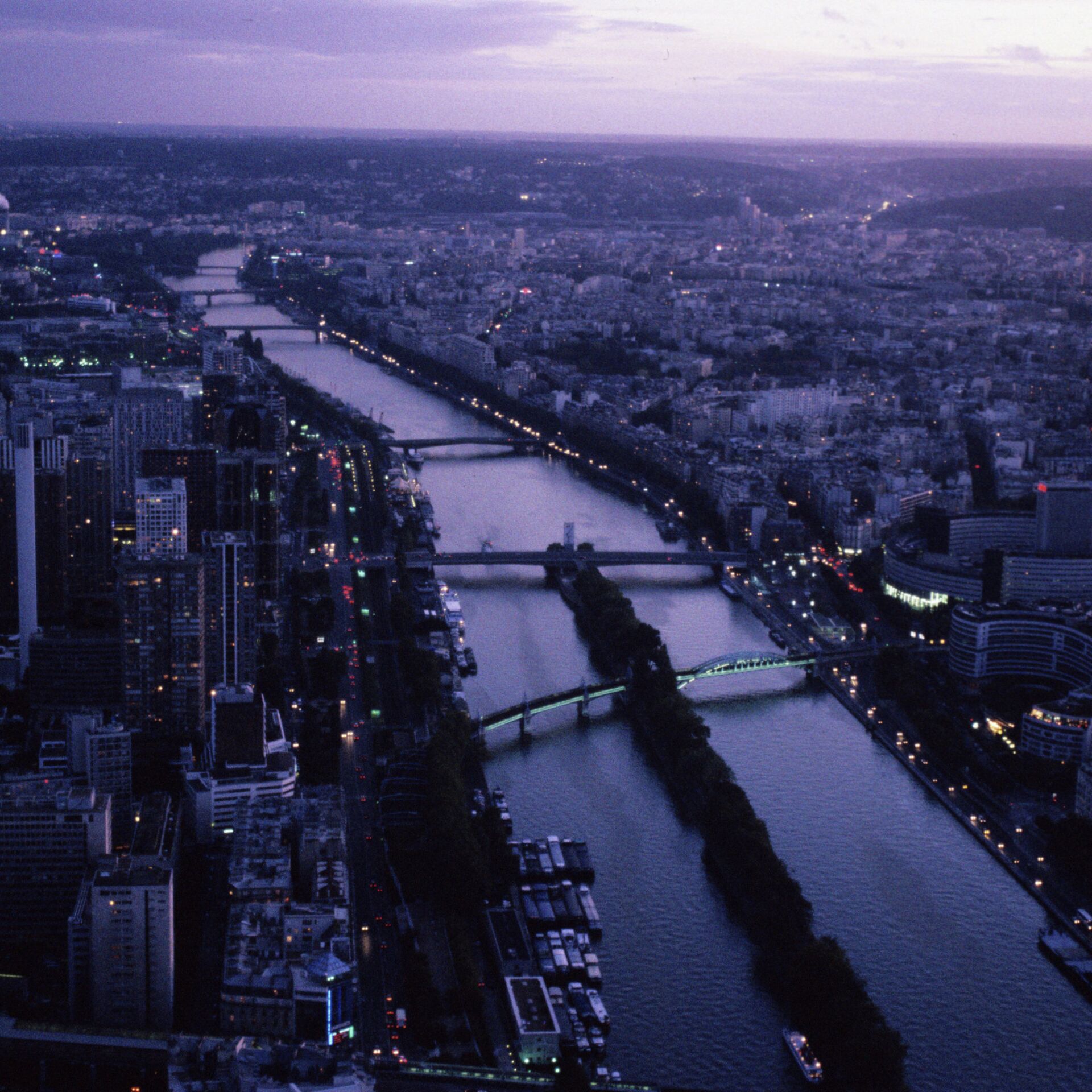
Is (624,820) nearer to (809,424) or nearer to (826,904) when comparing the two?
(826,904)

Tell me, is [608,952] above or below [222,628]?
below

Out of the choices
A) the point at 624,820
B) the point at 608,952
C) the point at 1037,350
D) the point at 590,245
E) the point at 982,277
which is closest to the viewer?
the point at 608,952

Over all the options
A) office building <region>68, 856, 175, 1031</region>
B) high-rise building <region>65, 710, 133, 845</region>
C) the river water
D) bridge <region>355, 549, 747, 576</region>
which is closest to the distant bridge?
bridge <region>355, 549, 747, 576</region>

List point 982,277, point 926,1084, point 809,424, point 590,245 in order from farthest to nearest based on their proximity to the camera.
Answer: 1. point 590,245
2. point 982,277
3. point 809,424
4. point 926,1084

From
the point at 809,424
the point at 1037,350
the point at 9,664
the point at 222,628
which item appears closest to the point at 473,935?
the point at 222,628

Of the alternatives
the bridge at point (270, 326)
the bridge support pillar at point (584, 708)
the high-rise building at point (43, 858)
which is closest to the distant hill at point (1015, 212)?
the bridge at point (270, 326)

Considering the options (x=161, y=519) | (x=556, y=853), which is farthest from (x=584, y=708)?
(x=161, y=519)

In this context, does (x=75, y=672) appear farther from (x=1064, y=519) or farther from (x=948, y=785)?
(x=1064, y=519)

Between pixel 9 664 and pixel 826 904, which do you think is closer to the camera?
pixel 826 904

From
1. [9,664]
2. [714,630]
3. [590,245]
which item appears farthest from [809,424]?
[590,245]
